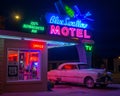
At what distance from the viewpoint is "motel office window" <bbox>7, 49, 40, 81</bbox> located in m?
19.5

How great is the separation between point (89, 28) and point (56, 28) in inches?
182

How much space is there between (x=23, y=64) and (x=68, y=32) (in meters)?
13.2

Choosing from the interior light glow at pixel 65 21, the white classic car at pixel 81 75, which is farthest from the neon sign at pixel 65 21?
the white classic car at pixel 81 75

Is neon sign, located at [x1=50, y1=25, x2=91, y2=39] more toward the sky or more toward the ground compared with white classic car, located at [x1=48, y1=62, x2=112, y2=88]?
more toward the sky

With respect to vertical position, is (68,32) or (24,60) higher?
(68,32)

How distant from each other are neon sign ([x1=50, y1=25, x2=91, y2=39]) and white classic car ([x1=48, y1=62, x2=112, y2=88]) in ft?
21.9

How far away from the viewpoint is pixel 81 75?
23.7m

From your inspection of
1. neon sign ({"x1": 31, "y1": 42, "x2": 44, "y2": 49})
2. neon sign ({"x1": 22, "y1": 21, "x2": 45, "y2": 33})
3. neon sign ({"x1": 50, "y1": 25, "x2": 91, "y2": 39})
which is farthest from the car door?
neon sign ({"x1": 22, "y1": 21, "x2": 45, "y2": 33})

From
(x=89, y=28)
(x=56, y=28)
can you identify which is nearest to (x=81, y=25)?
(x=89, y=28)

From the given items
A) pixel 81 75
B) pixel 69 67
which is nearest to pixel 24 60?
pixel 81 75

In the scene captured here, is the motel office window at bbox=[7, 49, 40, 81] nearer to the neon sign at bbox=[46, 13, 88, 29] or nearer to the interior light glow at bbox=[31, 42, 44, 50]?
the interior light glow at bbox=[31, 42, 44, 50]

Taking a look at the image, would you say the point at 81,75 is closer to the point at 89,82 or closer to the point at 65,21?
the point at 89,82

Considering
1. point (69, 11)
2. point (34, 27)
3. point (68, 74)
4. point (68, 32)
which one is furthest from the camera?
point (69, 11)

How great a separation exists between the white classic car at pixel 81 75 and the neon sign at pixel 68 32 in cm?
668
